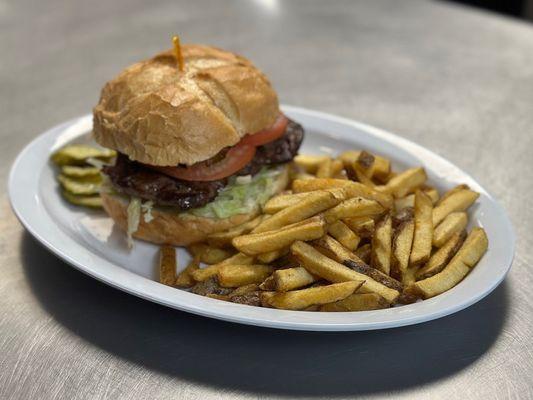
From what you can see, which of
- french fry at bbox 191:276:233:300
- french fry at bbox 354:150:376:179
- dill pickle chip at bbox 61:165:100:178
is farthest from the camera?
dill pickle chip at bbox 61:165:100:178

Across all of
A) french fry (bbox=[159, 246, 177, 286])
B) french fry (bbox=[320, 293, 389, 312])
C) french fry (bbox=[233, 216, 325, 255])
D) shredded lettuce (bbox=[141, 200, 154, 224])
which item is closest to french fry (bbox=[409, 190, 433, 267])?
french fry (bbox=[320, 293, 389, 312])

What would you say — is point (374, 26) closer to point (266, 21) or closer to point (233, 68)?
point (266, 21)

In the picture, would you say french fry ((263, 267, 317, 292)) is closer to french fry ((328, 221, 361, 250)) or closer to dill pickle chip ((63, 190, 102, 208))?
french fry ((328, 221, 361, 250))

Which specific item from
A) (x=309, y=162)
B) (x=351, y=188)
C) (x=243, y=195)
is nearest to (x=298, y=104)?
(x=309, y=162)

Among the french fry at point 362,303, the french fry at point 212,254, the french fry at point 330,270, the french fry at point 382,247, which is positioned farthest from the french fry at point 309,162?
the french fry at point 362,303

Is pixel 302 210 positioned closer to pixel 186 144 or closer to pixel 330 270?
pixel 330 270

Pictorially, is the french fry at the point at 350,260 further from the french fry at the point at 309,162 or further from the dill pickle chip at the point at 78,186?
the dill pickle chip at the point at 78,186

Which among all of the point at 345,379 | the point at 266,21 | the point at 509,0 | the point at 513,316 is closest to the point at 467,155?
the point at 513,316
